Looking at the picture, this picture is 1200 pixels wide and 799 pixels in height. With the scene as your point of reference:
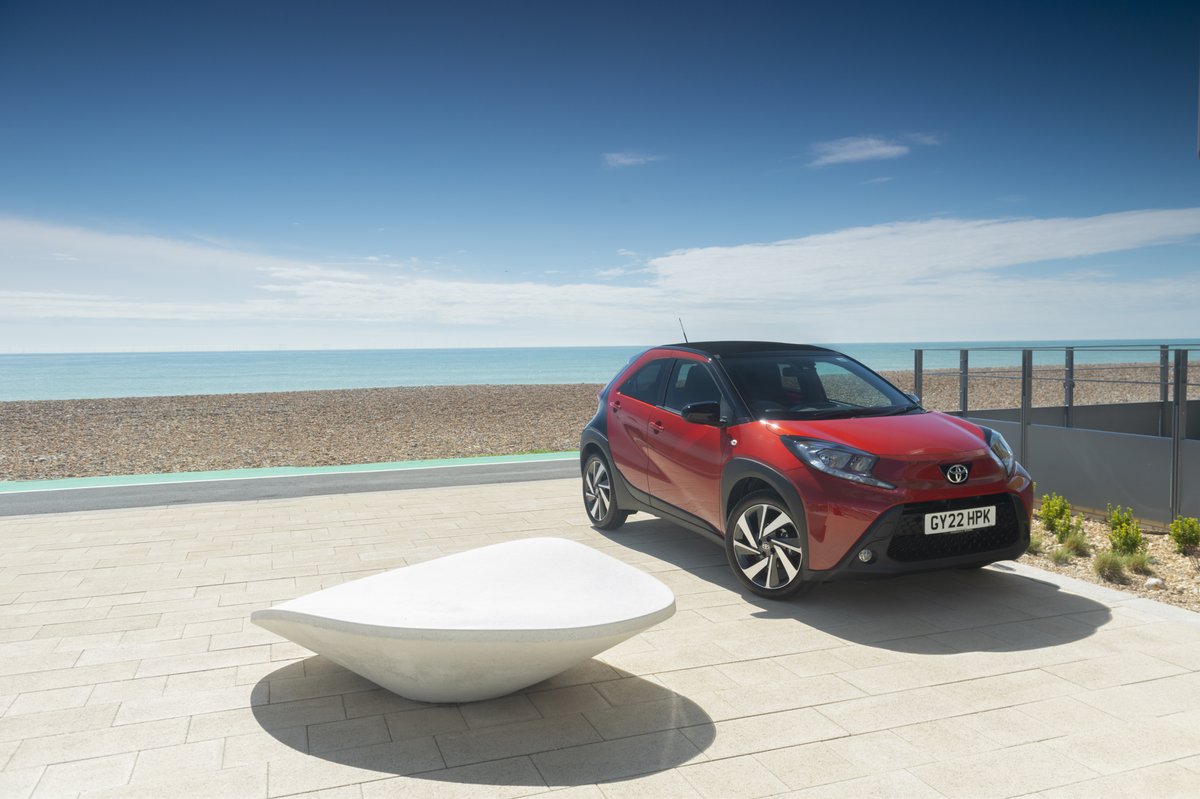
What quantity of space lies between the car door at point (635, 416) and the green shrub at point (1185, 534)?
4058mm

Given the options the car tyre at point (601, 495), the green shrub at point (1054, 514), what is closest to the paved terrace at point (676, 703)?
the green shrub at point (1054, 514)

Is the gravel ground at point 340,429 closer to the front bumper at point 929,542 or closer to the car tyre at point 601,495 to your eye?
the front bumper at point 929,542

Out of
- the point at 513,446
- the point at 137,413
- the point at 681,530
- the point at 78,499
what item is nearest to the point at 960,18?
the point at 513,446

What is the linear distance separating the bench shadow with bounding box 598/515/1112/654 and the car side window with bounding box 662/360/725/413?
125 cm

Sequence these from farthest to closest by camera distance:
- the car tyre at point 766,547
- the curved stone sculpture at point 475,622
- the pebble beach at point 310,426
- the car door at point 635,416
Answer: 1. the pebble beach at point 310,426
2. the car door at point 635,416
3. the car tyre at point 766,547
4. the curved stone sculpture at point 475,622

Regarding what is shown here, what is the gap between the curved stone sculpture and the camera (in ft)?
11.3

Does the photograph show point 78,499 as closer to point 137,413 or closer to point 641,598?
point 641,598

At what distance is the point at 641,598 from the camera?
3805mm

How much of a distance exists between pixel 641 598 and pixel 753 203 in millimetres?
42855

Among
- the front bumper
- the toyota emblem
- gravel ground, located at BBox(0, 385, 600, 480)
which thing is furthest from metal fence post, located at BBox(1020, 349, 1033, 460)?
gravel ground, located at BBox(0, 385, 600, 480)

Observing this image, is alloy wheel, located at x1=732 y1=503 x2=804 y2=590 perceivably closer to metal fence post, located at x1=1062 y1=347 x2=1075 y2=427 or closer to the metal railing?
the metal railing

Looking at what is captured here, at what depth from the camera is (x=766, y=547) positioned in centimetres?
542

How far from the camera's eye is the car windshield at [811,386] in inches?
234

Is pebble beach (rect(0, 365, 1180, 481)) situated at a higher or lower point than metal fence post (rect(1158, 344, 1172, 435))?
lower
